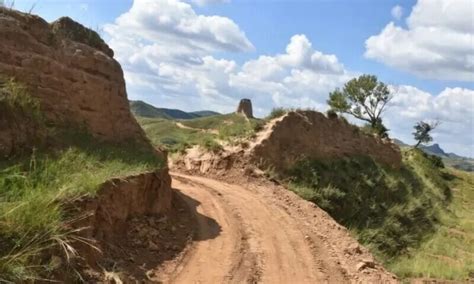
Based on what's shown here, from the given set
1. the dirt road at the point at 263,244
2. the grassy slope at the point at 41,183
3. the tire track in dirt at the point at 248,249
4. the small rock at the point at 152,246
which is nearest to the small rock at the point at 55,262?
the grassy slope at the point at 41,183

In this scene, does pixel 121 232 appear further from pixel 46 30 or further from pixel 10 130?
pixel 46 30

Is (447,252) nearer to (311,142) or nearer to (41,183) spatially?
(311,142)

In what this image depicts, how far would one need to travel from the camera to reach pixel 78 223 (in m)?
6.05

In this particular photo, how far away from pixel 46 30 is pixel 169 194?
165 inches

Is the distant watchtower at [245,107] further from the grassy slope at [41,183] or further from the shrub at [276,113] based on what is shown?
the grassy slope at [41,183]

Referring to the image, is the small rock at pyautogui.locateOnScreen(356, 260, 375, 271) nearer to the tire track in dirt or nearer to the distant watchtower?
the tire track in dirt

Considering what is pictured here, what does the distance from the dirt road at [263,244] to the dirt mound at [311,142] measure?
3204 millimetres

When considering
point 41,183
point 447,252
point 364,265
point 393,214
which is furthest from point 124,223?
point 393,214

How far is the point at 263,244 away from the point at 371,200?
33.9 ft

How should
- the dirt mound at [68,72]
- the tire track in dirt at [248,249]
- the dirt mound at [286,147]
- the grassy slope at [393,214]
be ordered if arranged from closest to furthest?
the tire track in dirt at [248,249]
the dirt mound at [68,72]
the grassy slope at [393,214]
the dirt mound at [286,147]

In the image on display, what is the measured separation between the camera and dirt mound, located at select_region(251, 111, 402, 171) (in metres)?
17.6

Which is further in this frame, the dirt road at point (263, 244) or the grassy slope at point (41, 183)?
the dirt road at point (263, 244)

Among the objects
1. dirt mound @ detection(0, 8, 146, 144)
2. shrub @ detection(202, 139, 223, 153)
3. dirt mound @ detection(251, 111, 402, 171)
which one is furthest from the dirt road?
dirt mound @ detection(251, 111, 402, 171)

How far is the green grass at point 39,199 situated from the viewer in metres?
4.69
